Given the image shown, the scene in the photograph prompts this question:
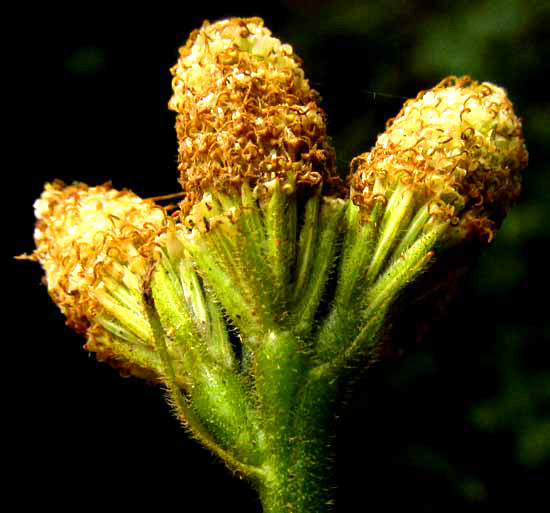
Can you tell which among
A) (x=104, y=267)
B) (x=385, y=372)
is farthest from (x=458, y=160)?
(x=385, y=372)

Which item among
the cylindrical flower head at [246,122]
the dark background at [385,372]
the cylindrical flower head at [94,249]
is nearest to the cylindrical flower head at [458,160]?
the cylindrical flower head at [246,122]

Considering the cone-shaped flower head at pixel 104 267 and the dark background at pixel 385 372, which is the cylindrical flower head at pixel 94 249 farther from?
the dark background at pixel 385 372

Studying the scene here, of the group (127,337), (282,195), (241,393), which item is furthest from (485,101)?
(127,337)

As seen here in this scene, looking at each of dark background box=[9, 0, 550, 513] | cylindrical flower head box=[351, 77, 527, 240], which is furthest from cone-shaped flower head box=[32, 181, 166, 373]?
dark background box=[9, 0, 550, 513]

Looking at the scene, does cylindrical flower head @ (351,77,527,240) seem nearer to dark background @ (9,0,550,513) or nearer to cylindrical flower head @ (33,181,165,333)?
cylindrical flower head @ (33,181,165,333)

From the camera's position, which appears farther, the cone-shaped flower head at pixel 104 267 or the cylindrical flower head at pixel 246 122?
the cone-shaped flower head at pixel 104 267

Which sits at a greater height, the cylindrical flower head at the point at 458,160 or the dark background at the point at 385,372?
the dark background at the point at 385,372
